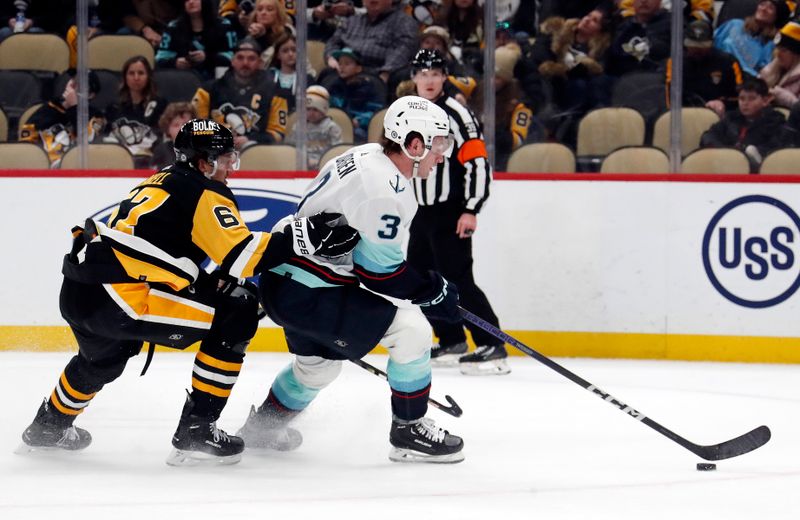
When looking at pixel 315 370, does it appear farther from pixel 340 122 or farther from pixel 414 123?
pixel 340 122

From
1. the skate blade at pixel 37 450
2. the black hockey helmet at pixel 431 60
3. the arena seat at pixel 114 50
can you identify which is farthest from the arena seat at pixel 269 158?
the skate blade at pixel 37 450

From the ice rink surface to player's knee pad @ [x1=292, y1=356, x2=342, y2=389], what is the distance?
22cm

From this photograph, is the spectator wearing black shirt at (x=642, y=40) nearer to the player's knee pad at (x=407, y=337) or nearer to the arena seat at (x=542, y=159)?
the arena seat at (x=542, y=159)

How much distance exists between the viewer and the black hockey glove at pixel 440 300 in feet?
11.8

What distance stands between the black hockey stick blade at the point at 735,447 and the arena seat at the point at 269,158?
2.89 metres

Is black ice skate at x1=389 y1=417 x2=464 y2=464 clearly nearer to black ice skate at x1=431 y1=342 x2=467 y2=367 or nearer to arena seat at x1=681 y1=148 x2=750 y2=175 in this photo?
black ice skate at x1=431 y1=342 x2=467 y2=367

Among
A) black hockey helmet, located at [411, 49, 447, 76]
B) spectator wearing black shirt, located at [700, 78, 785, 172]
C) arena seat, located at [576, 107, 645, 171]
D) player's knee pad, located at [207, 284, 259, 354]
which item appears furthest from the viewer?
arena seat, located at [576, 107, 645, 171]

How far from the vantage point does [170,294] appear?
3.46 metres

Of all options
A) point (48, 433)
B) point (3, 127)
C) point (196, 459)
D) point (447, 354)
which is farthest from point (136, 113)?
point (196, 459)

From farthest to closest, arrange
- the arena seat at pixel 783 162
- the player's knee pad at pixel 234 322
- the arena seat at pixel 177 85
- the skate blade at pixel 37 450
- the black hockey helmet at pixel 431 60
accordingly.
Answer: the arena seat at pixel 177 85 → the arena seat at pixel 783 162 → the black hockey helmet at pixel 431 60 → the skate blade at pixel 37 450 → the player's knee pad at pixel 234 322

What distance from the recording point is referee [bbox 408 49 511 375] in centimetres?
526

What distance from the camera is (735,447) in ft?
12.0

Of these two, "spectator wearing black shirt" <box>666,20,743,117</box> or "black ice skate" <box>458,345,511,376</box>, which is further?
"spectator wearing black shirt" <box>666,20,743,117</box>

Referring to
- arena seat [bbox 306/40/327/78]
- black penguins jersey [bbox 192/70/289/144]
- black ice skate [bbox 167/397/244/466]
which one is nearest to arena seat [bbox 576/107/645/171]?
arena seat [bbox 306/40/327/78]
